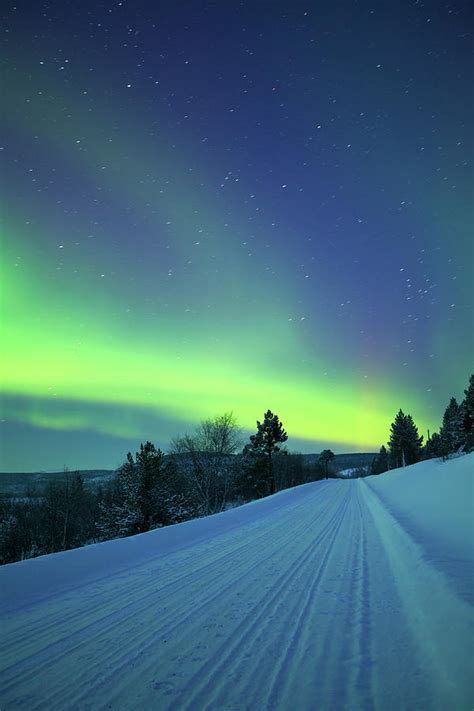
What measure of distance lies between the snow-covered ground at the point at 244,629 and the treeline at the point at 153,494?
19.9 m

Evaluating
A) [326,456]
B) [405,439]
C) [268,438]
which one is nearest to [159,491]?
[268,438]

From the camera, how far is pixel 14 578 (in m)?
6.22

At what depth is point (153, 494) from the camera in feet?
88.5

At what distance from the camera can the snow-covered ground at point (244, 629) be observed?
2980 mm

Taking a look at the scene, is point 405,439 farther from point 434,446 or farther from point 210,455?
point 210,455

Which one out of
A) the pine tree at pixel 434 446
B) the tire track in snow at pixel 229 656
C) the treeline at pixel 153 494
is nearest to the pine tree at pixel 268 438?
the treeline at pixel 153 494

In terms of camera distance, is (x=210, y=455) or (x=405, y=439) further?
(x=405, y=439)

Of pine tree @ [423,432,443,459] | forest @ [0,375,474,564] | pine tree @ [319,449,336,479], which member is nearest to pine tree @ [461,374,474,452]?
forest @ [0,375,474,564]

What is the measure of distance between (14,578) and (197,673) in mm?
4696

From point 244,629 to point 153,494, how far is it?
24824 mm

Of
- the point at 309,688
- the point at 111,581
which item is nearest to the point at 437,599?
the point at 309,688

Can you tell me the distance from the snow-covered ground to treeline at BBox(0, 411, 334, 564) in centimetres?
1986

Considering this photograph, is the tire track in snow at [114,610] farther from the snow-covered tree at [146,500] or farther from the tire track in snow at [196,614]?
the snow-covered tree at [146,500]

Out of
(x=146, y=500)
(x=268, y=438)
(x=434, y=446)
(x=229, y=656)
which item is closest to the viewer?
(x=229, y=656)
